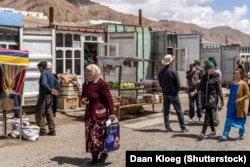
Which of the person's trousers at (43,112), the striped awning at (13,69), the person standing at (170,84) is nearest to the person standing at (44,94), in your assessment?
the person's trousers at (43,112)

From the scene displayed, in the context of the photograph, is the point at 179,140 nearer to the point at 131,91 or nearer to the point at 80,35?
the point at 131,91

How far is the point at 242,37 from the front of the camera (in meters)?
150

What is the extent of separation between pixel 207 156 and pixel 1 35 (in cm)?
738

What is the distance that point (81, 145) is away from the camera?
27.1 feet

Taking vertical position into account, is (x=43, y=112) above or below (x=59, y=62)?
below

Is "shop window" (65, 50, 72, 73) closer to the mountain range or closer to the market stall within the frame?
the market stall

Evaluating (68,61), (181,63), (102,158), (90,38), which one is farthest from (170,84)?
(181,63)

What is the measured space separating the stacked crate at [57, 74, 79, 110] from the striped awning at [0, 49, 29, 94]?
3.99 meters

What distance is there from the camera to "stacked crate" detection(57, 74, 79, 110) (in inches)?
497

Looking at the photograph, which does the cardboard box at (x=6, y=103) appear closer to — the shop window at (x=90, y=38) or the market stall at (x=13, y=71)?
the market stall at (x=13, y=71)

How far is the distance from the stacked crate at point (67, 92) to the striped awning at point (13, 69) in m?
3.99

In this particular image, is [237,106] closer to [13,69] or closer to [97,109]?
[97,109]

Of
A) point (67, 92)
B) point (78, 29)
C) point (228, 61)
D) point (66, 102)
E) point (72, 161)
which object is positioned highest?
point (78, 29)

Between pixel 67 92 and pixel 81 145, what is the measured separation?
15.1 ft
